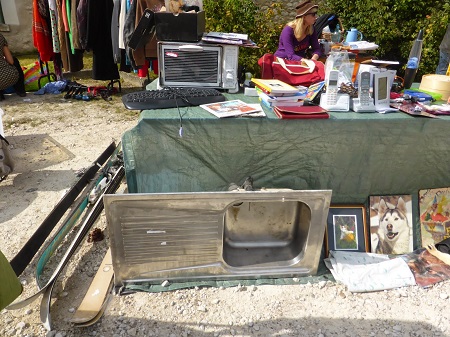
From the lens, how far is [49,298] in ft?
6.04

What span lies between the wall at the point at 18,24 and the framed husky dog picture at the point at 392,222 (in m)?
9.60

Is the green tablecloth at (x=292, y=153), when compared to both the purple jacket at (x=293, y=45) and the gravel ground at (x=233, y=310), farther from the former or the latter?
the purple jacket at (x=293, y=45)

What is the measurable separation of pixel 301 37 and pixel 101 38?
3162 mm

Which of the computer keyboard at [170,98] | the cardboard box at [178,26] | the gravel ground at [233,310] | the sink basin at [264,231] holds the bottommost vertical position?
the gravel ground at [233,310]

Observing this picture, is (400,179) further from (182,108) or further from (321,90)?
(182,108)

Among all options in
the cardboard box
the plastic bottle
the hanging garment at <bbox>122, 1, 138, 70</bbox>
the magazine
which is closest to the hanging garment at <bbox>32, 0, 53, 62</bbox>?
the hanging garment at <bbox>122, 1, 138, 70</bbox>

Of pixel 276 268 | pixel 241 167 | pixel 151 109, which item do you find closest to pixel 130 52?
pixel 151 109

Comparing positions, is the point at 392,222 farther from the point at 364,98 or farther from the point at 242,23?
the point at 242,23

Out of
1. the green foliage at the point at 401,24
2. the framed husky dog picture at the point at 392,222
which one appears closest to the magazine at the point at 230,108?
the framed husky dog picture at the point at 392,222

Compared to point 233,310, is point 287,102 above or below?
above

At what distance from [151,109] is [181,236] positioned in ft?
2.74

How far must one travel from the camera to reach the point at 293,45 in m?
3.48

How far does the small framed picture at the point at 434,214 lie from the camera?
2.40 m

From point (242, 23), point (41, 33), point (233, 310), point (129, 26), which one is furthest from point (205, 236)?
point (41, 33)
